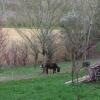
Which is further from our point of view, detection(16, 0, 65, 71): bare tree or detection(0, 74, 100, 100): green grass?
detection(16, 0, 65, 71): bare tree

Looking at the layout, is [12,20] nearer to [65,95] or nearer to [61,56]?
[61,56]

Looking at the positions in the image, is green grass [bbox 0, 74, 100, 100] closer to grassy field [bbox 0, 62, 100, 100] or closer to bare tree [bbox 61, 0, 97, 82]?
grassy field [bbox 0, 62, 100, 100]

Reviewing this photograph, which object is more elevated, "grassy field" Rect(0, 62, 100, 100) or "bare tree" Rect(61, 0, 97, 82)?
"bare tree" Rect(61, 0, 97, 82)

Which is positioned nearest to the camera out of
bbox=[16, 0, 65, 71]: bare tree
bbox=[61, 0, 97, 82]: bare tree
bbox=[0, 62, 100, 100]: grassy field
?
bbox=[0, 62, 100, 100]: grassy field

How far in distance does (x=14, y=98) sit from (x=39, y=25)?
23.1 meters

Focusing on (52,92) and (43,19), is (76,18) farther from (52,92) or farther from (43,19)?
(52,92)

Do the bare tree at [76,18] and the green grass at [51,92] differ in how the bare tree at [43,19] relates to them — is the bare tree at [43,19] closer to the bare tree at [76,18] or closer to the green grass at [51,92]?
the bare tree at [76,18]

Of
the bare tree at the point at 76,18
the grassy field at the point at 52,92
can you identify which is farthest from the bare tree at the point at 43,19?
the grassy field at the point at 52,92

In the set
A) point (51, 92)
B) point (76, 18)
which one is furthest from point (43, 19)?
point (51, 92)

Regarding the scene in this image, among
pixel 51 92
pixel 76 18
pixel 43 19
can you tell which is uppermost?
pixel 76 18

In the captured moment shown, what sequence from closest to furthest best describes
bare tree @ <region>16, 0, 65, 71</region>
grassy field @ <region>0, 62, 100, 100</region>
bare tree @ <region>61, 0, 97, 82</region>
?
grassy field @ <region>0, 62, 100, 100</region> → bare tree @ <region>16, 0, 65, 71</region> → bare tree @ <region>61, 0, 97, 82</region>

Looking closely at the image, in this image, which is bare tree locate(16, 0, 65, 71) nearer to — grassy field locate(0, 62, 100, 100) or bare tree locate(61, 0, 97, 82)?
bare tree locate(61, 0, 97, 82)

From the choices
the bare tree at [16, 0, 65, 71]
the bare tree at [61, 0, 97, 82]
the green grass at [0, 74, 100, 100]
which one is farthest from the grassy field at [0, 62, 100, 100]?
the bare tree at [16, 0, 65, 71]

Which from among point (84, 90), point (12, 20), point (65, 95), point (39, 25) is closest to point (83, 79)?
point (84, 90)
